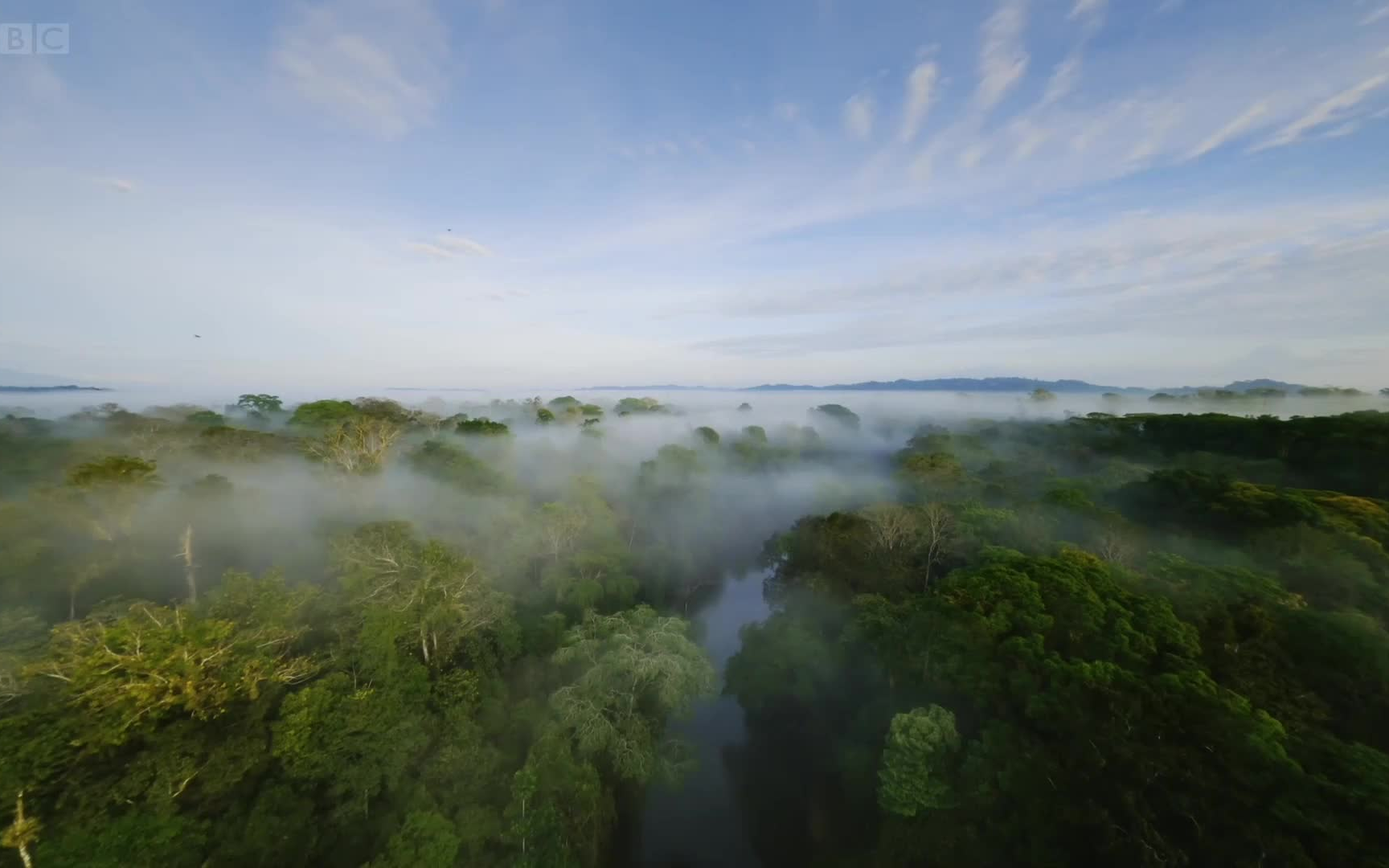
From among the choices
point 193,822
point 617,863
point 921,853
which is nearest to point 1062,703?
point 921,853

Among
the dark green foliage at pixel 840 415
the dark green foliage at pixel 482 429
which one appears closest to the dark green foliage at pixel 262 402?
the dark green foliage at pixel 482 429

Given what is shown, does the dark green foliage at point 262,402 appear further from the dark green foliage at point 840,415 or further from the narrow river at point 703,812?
the dark green foliage at point 840,415

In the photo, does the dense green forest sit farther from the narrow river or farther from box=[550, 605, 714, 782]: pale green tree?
the narrow river

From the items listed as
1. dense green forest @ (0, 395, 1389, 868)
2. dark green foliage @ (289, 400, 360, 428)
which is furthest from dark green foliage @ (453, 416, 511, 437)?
dense green forest @ (0, 395, 1389, 868)

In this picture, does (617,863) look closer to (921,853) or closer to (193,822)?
(921,853)

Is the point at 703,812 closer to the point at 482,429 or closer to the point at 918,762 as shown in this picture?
the point at 918,762

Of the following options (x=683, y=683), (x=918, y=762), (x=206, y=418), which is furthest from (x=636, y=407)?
(x=918, y=762)
